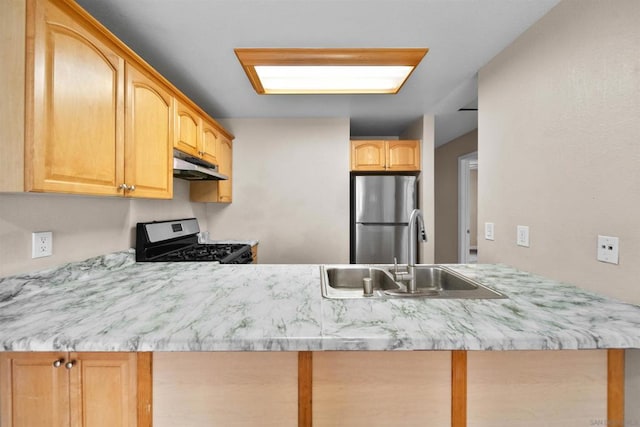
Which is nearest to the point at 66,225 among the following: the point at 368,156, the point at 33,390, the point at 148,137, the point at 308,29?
the point at 148,137

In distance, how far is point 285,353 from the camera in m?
0.94

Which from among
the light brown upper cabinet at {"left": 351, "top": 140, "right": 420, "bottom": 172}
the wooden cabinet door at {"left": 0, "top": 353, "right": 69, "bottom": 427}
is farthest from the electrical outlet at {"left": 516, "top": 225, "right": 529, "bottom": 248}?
the wooden cabinet door at {"left": 0, "top": 353, "right": 69, "bottom": 427}

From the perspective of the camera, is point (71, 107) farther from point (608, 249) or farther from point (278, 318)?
point (608, 249)

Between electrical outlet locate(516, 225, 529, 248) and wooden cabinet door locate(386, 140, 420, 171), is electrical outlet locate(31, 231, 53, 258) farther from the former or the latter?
wooden cabinet door locate(386, 140, 420, 171)

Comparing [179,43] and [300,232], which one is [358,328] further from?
[300,232]

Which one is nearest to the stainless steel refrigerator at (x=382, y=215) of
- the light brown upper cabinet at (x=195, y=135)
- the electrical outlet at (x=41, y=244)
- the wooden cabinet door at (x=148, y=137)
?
the light brown upper cabinet at (x=195, y=135)

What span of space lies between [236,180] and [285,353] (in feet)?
8.72

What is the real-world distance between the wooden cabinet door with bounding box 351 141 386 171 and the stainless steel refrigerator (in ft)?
0.56

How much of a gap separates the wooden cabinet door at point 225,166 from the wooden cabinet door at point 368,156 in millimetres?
1428

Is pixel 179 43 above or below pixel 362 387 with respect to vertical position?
above

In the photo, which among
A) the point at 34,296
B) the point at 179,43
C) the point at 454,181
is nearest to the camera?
the point at 34,296

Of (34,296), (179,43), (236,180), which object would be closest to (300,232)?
(236,180)

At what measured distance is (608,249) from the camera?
1.16m

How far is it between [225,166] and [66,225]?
1.71m
